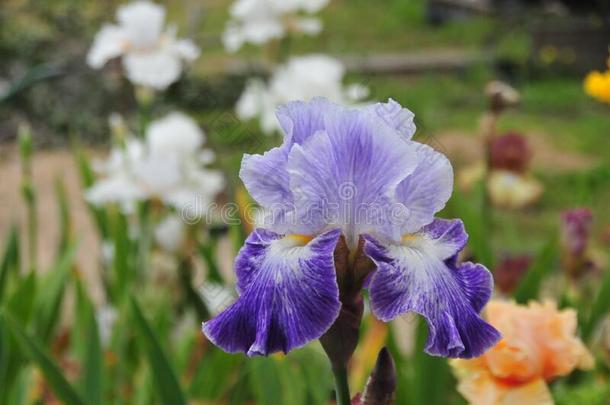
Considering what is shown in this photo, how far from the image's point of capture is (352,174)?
19.6 inches

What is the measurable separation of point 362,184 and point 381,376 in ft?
0.41

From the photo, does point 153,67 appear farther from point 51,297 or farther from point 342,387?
point 342,387

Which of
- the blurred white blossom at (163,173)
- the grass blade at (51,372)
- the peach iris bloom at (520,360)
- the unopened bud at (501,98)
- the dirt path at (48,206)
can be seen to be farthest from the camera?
the dirt path at (48,206)

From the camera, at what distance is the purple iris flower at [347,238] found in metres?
0.46

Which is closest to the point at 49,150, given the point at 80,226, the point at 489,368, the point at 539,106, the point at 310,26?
the point at 80,226

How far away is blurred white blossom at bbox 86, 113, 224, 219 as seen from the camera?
1451 mm

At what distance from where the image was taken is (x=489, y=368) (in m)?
0.67

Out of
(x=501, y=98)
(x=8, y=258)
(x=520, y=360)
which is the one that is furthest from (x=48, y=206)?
(x=520, y=360)

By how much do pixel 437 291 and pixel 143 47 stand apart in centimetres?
120

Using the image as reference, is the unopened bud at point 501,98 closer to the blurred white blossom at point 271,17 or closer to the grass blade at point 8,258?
the blurred white blossom at point 271,17

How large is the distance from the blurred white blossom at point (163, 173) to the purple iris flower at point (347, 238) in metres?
0.96

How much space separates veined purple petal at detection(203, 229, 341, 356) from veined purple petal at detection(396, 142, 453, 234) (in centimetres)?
6

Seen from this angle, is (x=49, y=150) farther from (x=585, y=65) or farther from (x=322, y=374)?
(x=322, y=374)

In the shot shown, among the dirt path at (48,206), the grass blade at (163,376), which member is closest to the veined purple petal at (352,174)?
the grass blade at (163,376)
